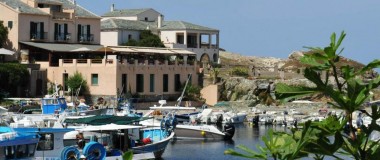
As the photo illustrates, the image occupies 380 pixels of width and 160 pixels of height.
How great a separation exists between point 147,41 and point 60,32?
12.9 m

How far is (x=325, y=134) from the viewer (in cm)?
470

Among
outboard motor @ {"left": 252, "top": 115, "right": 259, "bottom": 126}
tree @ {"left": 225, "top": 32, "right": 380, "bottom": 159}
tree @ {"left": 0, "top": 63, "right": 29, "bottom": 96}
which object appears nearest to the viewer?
tree @ {"left": 225, "top": 32, "right": 380, "bottom": 159}

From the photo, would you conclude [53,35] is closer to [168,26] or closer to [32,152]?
[168,26]

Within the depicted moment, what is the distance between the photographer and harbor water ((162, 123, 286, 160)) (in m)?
46.7

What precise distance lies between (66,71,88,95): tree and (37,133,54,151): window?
33047 millimetres

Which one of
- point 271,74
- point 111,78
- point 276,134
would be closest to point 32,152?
point 276,134

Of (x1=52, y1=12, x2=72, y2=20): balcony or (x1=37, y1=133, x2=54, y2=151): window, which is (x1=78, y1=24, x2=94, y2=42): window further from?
(x1=37, y1=133, x2=54, y2=151): window

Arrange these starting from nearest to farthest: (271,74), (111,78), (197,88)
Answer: (111,78), (197,88), (271,74)

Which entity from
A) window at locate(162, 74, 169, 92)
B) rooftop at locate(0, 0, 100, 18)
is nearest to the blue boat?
rooftop at locate(0, 0, 100, 18)

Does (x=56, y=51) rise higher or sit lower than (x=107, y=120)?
higher

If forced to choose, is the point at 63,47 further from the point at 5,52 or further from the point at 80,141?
the point at 80,141

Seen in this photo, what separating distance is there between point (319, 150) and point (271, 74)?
79.5 m

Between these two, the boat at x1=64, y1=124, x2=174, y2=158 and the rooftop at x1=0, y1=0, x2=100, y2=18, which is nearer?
the boat at x1=64, y1=124, x2=174, y2=158

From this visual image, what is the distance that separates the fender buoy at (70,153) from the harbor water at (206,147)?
10.6 m
